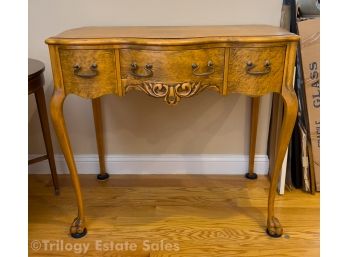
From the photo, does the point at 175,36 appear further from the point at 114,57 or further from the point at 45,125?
the point at 45,125

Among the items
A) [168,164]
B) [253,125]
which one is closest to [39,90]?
[168,164]

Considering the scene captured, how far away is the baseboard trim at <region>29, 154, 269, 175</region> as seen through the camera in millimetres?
1874

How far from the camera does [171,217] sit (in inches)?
60.2

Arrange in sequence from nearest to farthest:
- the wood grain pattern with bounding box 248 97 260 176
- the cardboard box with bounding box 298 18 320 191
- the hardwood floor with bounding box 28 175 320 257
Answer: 1. the hardwood floor with bounding box 28 175 320 257
2. the cardboard box with bounding box 298 18 320 191
3. the wood grain pattern with bounding box 248 97 260 176

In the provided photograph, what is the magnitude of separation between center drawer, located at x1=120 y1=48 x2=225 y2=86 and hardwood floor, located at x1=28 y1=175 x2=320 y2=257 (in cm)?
71

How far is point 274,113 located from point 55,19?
128 centimetres

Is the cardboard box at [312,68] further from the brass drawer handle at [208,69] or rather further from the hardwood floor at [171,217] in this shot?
the brass drawer handle at [208,69]

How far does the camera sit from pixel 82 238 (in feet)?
4.61

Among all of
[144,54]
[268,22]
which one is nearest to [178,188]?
[144,54]

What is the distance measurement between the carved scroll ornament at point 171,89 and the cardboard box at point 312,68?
0.64m

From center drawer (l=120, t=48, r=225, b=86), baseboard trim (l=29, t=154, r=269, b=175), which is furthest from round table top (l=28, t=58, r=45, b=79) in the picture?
baseboard trim (l=29, t=154, r=269, b=175)

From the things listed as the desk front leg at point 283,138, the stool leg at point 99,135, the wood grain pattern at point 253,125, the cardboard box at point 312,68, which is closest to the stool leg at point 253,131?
the wood grain pattern at point 253,125

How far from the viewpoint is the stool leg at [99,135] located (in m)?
1.73

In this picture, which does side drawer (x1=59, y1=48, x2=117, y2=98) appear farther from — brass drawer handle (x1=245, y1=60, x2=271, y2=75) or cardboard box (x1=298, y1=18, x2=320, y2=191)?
cardboard box (x1=298, y1=18, x2=320, y2=191)
